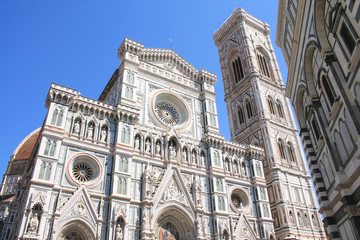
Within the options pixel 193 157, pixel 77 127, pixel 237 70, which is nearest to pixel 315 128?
pixel 193 157

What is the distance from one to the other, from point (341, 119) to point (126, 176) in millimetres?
14035

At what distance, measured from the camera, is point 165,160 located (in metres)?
23.5

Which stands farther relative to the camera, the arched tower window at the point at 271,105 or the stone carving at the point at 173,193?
the arched tower window at the point at 271,105

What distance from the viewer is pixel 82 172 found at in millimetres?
19844

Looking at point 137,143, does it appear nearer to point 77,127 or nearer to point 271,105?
point 77,127

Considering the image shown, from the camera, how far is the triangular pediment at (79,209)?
56.7ft

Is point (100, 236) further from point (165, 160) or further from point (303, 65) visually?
point (303, 65)

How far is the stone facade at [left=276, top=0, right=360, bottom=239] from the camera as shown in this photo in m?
10.1

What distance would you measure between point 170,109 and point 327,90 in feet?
56.3

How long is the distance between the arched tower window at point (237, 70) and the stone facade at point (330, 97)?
Result: 25.1m

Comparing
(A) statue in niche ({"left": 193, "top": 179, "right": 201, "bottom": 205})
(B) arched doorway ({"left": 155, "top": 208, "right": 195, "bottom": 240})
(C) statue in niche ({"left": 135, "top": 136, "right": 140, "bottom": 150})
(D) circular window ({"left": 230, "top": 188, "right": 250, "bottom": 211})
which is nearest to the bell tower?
(D) circular window ({"left": 230, "top": 188, "right": 250, "bottom": 211})

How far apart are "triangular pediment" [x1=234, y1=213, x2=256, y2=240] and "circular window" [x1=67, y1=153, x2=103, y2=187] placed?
1178 centimetres

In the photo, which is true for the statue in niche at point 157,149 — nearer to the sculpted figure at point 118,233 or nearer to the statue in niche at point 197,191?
the statue in niche at point 197,191

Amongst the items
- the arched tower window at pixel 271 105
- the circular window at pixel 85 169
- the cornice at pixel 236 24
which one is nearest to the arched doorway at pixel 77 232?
the circular window at pixel 85 169
